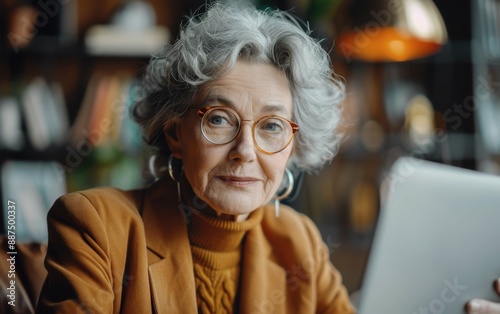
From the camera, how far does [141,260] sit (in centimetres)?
70

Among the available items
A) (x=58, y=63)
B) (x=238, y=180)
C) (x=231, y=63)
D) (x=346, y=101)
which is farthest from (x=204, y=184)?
(x=58, y=63)

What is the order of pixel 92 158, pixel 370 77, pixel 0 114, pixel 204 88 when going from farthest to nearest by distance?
1. pixel 370 77
2. pixel 0 114
3. pixel 92 158
4. pixel 204 88

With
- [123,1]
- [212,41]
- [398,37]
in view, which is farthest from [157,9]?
[212,41]

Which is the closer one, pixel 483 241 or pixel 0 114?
pixel 483 241

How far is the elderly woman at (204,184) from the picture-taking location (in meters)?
0.68

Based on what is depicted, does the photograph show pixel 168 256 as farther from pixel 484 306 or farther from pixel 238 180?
pixel 484 306

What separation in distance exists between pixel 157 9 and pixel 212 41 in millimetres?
1246

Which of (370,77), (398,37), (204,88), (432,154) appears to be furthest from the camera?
(370,77)

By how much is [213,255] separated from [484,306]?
1.21 feet

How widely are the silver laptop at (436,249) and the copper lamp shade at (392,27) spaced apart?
79 centimetres

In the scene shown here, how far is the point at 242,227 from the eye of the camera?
29.0 inches

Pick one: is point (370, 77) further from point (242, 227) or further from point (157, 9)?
point (242, 227)

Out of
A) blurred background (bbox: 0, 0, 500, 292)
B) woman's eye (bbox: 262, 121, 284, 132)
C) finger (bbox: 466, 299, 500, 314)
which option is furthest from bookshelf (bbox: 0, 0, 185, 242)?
finger (bbox: 466, 299, 500, 314)

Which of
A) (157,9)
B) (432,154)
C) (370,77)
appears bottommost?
(432,154)
